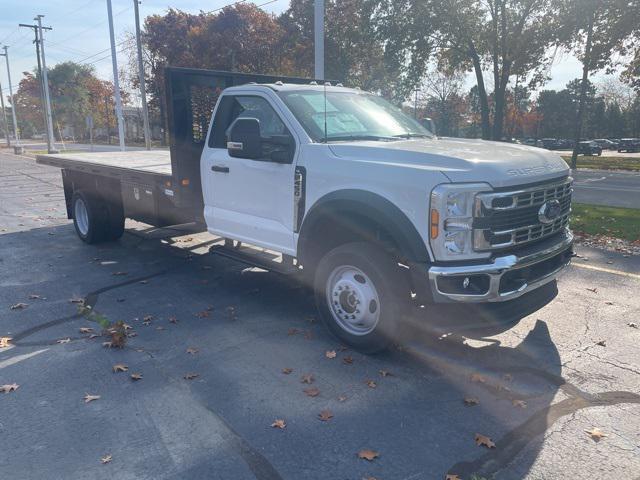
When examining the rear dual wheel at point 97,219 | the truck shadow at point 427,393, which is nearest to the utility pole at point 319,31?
the rear dual wheel at point 97,219

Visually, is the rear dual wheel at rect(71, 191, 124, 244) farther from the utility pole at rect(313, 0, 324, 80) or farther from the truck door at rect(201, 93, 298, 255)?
the utility pole at rect(313, 0, 324, 80)

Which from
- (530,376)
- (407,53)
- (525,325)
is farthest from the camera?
(407,53)

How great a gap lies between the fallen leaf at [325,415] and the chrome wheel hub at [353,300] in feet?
3.14

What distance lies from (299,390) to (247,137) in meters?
2.32

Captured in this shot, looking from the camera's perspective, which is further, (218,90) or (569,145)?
(569,145)

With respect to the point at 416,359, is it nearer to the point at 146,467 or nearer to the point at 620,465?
the point at 620,465

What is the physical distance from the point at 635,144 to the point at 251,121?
2407 inches

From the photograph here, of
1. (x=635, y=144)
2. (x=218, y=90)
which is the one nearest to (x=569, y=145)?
(x=635, y=144)

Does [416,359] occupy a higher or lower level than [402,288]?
lower

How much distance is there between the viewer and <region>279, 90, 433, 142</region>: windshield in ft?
16.6

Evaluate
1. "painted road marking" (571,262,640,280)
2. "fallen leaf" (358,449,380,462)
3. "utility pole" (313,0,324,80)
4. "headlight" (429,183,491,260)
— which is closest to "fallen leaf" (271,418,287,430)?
"fallen leaf" (358,449,380,462)

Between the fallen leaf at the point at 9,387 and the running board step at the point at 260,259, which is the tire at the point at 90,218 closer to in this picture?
the running board step at the point at 260,259

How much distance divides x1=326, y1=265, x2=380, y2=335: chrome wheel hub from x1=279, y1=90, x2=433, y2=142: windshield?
129 cm

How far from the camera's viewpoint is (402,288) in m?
4.24
